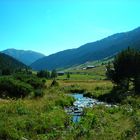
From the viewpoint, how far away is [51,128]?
3017 centimetres

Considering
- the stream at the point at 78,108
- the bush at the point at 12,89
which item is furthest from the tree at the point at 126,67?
the bush at the point at 12,89

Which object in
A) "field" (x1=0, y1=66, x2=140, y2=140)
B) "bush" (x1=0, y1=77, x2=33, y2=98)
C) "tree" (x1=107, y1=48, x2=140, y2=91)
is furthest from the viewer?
"tree" (x1=107, y1=48, x2=140, y2=91)

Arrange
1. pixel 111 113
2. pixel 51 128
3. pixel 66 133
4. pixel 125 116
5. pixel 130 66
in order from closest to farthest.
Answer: pixel 66 133 < pixel 51 128 < pixel 125 116 < pixel 111 113 < pixel 130 66

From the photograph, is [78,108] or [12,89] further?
[12,89]

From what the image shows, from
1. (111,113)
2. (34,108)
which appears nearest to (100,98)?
(111,113)

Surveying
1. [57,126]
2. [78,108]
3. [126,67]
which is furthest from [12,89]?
[126,67]

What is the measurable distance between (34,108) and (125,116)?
31.3 feet

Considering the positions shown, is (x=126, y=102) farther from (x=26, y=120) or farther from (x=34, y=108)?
(x=26, y=120)

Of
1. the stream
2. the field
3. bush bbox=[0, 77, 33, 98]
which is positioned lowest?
the stream

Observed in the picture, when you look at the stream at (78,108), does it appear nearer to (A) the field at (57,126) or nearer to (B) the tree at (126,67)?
(A) the field at (57,126)

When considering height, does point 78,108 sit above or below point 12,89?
below

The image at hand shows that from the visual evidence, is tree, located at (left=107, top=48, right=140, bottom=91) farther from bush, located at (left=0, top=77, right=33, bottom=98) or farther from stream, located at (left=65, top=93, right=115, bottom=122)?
bush, located at (left=0, top=77, right=33, bottom=98)

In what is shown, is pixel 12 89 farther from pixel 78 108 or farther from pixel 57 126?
pixel 57 126

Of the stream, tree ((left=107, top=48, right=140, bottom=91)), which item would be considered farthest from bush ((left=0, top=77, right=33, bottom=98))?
tree ((left=107, top=48, right=140, bottom=91))
